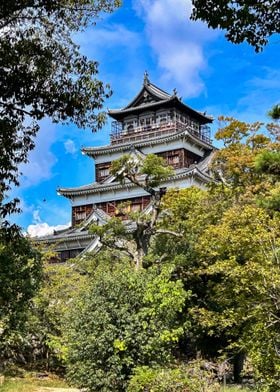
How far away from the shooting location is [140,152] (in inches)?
1359

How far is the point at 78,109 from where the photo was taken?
25.7 feet

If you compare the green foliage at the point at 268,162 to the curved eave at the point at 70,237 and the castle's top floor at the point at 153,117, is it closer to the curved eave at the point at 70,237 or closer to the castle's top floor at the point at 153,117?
the curved eave at the point at 70,237

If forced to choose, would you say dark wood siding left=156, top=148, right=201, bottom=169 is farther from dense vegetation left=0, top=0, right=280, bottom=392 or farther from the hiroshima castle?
dense vegetation left=0, top=0, right=280, bottom=392

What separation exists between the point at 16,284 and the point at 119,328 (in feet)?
11.4

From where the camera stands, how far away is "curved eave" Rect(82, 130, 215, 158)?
3312 centimetres

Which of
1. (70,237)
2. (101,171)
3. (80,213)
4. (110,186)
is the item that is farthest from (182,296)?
(101,171)

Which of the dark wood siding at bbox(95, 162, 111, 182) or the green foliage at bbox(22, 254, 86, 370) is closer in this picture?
the green foliage at bbox(22, 254, 86, 370)

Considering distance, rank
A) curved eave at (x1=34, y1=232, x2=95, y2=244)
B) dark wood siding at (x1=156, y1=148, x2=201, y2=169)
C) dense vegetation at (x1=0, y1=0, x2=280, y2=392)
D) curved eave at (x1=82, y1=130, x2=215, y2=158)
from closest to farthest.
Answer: dense vegetation at (x1=0, y1=0, x2=280, y2=392)
curved eave at (x1=34, y1=232, x2=95, y2=244)
curved eave at (x1=82, y1=130, x2=215, y2=158)
dark wood siding at (x1=156, y1=148, x2=201, y2=169)

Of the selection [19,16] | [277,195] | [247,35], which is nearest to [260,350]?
[277,195]

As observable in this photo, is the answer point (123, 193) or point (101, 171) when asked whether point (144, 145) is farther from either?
point (101, 171)

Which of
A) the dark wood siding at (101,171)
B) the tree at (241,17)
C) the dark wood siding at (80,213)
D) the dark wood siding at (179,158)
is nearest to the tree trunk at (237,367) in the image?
the tree at (241,17)

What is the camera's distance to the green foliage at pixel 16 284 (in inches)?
468

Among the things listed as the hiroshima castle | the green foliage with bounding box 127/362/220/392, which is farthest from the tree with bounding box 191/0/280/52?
the hiroshima castle

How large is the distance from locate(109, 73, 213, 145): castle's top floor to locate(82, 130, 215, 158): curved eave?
0.49m
